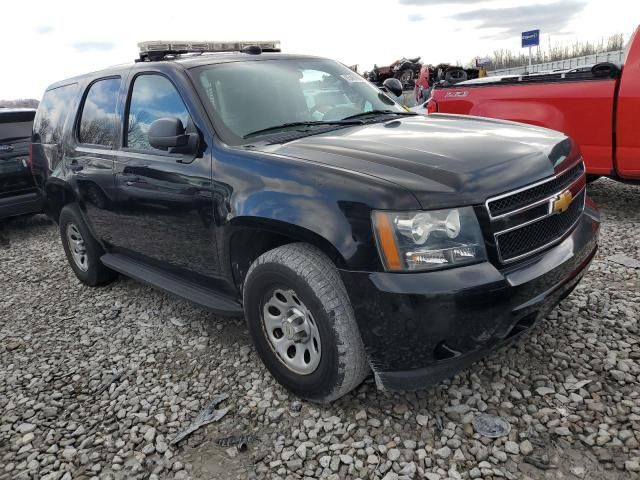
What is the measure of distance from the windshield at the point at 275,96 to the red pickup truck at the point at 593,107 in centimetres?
241

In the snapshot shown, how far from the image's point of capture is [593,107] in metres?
5.05

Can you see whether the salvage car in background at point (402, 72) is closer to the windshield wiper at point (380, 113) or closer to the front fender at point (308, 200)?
the windshield wiper at point (380, 113)

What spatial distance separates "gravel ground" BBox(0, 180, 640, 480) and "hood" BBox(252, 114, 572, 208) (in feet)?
3.58

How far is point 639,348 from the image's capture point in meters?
2.93

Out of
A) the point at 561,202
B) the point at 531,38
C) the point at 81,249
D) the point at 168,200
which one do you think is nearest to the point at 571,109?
the point at 561,202

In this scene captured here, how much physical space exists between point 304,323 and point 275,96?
1489mm

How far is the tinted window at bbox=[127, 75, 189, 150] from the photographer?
327 cm

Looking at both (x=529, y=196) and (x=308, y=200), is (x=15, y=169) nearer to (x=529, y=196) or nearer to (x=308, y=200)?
(x=308, y=200)

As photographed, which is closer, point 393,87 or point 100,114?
point 100,114

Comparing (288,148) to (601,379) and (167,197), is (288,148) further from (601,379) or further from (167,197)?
(601,379)

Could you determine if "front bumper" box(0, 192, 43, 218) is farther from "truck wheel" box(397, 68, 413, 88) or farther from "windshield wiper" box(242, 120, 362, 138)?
"truck wheel" box(397, 68, 413, 88)

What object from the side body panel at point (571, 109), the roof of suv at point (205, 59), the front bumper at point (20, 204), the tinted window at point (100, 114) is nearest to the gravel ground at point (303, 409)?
the tinted window at point (100, 114)

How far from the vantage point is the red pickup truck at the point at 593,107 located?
15.9 feet

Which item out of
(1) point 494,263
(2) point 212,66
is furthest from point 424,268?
(2) point 212,66
